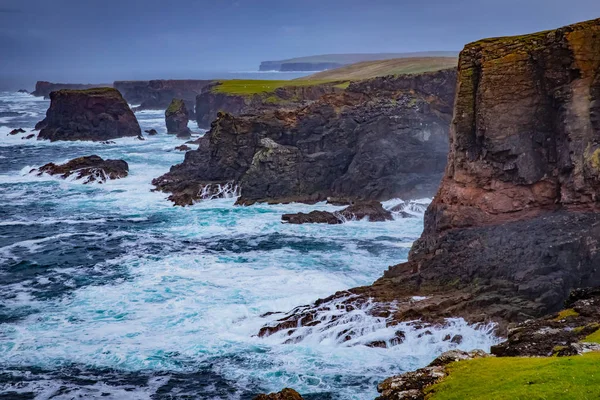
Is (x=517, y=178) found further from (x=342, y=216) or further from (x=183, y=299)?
(x=342, y=216)

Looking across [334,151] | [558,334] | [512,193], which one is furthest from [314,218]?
[558,334]

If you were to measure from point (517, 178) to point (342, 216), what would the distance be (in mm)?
20851

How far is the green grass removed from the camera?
1416 centimetres

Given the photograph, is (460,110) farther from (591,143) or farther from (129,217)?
(129,217)

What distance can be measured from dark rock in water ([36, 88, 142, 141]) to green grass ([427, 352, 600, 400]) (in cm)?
9854

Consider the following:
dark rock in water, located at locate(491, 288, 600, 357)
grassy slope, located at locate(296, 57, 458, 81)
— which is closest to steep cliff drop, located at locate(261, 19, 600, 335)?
dark rock in water, located at locate(491, 288, 600, 357)

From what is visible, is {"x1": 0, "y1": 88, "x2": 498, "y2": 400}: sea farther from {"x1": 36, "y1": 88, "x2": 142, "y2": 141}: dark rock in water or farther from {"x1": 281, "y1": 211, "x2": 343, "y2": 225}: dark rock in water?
{"x1": 36, "y1": 88, "x2": 142, "y2": 141}: dark rock in water

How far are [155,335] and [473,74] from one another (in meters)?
21.4

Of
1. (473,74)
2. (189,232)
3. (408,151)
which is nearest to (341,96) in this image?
(408,151)

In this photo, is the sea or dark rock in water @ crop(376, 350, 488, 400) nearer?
dark rock in water @ crop(376, 350, 488, 400)

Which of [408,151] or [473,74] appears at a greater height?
[473,74]

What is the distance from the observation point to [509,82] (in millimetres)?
34156

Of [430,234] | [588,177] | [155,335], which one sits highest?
[588,177]

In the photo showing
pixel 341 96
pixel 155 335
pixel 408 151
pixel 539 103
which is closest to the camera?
pixel 155 335
